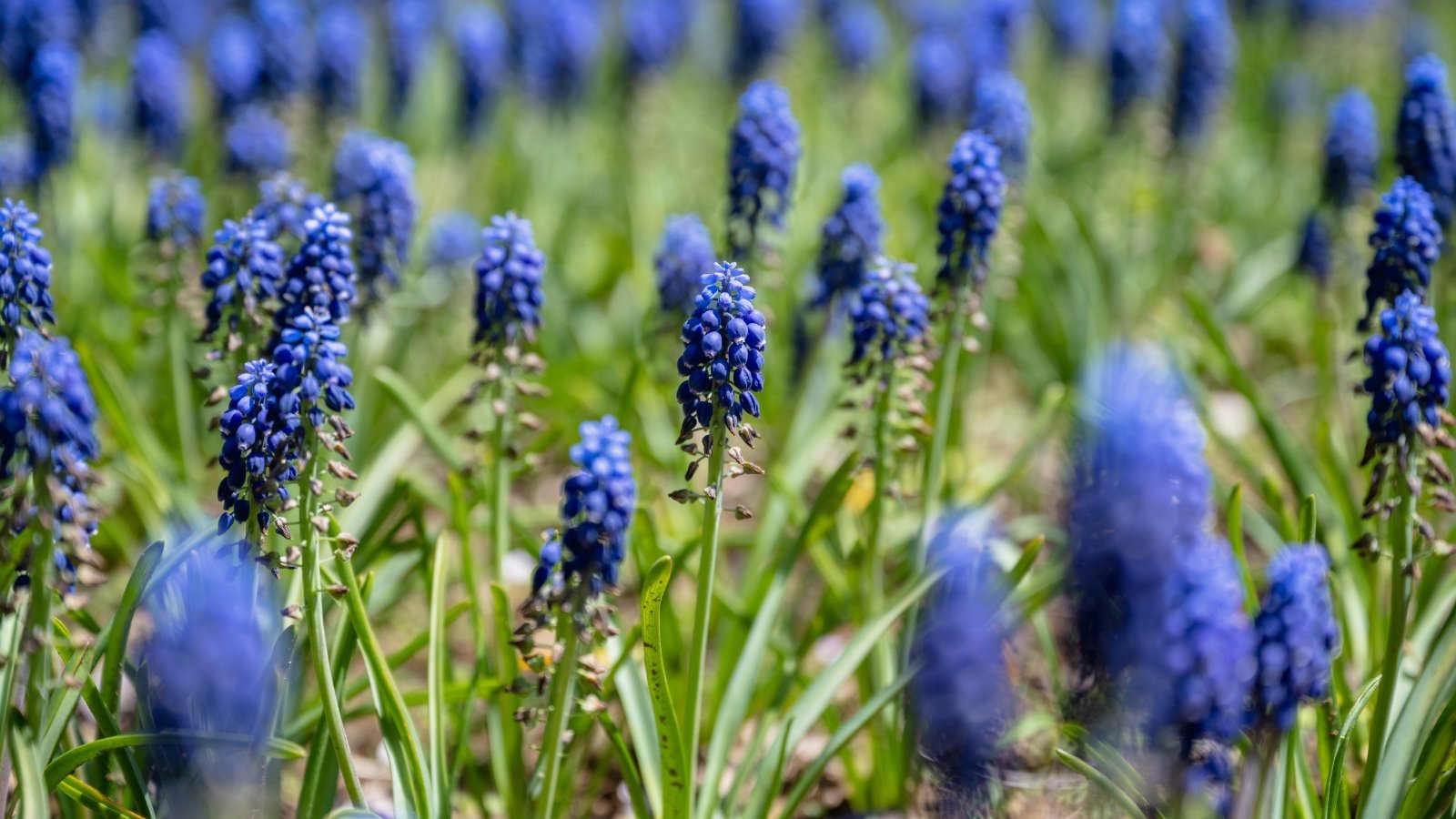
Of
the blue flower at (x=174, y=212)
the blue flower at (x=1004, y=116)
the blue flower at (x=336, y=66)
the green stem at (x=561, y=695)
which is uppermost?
the blue flower at (x=336, y=66)

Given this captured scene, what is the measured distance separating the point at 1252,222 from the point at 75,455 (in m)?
9.33

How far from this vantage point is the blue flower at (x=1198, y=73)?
9234 mm

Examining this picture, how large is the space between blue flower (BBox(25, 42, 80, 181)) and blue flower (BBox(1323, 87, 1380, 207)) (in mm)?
7416

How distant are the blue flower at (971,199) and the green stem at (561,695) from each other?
2233 millimetres

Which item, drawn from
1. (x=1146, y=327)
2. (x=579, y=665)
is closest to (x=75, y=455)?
(x=579, y=665)

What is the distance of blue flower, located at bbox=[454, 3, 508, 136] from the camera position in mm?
9875

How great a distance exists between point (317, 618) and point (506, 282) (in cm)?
148

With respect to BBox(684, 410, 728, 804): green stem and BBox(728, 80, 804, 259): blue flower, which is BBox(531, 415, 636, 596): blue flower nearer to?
BBox(684, 410, 728, 804): green stem

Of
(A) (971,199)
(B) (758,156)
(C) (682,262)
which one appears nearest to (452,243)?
(C) (682,262)

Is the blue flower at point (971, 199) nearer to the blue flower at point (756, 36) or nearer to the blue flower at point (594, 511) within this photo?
the blue flower at point (594, 511)

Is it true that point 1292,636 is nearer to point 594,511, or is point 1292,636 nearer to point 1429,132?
point 594,511

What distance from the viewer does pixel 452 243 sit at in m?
8.71

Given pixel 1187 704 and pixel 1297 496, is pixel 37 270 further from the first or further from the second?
pixel 1297 496

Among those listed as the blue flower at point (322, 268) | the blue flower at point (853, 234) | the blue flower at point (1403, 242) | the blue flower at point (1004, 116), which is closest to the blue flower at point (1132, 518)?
the blue flower at point (1403, 242)
